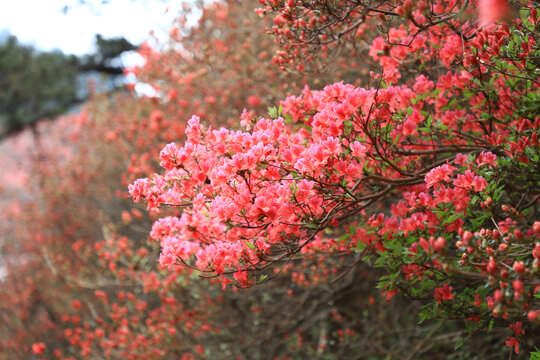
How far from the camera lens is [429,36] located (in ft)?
8.56

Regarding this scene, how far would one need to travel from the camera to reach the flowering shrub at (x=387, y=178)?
5.99 feet

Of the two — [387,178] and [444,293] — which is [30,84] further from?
[444,293]

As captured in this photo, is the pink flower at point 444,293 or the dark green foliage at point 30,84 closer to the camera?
the pink flower at point 444,293

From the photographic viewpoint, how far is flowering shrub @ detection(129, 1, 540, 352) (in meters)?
1.83

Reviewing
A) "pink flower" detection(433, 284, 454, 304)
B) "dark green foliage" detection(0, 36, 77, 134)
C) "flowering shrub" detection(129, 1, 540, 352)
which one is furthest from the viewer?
"dark green foliage" detection(0, 36, 77, 134)

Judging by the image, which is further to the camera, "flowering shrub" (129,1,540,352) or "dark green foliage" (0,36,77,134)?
"dark green foliage" (0,36,77,134)

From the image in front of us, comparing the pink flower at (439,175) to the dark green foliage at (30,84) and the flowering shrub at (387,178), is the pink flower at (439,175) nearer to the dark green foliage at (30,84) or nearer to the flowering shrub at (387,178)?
the flowering shrub at (387,178)

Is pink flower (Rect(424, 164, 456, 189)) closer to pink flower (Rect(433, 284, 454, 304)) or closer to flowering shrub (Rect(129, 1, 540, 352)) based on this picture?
flowering shrub (Rect(129, 1, 540, 352))

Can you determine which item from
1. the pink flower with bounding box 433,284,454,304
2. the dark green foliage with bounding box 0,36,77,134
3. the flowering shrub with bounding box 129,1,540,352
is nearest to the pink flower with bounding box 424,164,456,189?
the flowering shrub with bounding box 129,1,540,352

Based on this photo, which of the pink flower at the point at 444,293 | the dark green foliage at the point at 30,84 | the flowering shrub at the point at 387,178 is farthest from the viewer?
the dark green foliage at the point at 30,84

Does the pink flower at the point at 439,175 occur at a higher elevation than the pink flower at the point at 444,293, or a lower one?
higher

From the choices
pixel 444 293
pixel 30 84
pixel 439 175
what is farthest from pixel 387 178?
pixel 30 84

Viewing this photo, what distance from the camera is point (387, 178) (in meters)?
2.04

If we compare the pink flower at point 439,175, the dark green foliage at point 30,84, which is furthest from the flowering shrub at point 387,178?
the dark green foliage at point 30,84
